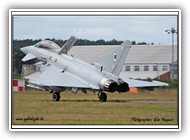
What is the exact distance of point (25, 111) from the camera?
51.6 feet

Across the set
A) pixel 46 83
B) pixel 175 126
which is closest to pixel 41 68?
pixel 46 83

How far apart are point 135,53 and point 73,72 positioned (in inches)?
Answer: 111

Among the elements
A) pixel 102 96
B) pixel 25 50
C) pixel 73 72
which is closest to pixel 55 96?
pixel 102 96

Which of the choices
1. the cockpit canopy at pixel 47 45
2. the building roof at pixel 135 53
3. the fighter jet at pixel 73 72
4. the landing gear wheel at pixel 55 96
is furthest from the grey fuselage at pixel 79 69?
the landing gear wheel at pixel 55 96

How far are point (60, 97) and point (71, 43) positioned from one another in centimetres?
152

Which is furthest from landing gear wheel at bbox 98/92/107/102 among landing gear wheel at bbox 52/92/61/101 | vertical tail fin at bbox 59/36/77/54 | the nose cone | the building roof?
the nose cone

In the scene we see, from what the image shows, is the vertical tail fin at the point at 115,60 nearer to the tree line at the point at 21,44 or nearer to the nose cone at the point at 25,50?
the tree line at the point at 21,44

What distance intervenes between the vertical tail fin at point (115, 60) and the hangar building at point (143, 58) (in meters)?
0.16

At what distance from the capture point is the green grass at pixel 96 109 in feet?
50.8

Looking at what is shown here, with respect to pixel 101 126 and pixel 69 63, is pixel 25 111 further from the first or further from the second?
pixel 69 63

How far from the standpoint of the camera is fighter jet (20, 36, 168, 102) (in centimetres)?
1720

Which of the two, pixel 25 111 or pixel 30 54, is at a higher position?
pixel 30 54

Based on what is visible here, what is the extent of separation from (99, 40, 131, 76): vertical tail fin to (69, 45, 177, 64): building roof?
0.15 meters

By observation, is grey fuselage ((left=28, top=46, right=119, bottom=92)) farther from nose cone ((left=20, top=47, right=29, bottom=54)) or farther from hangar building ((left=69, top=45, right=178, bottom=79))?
nose cone ((left=20, top=47, right=29, bottom=54))
